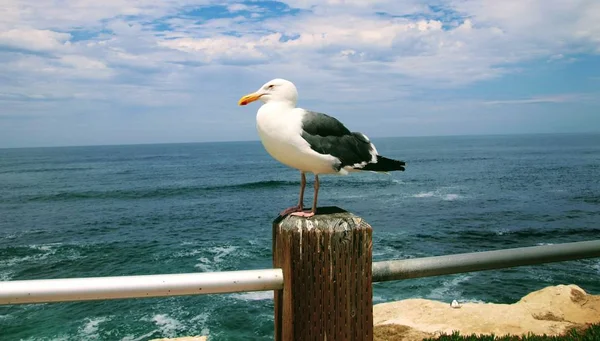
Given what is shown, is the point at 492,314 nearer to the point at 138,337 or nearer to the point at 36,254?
the point at 138,337

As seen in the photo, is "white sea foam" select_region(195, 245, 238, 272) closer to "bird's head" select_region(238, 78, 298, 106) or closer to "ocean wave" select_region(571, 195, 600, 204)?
"bird's head" select_region(238, 78, 298, 106)

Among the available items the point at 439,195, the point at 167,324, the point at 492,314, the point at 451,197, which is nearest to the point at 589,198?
the point at 451,197

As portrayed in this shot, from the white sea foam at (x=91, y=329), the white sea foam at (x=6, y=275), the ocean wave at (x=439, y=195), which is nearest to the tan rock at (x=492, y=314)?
the white sea foam at (x=91, y=329)

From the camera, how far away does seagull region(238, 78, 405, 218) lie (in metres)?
2.70

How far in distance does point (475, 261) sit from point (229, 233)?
77.5ft

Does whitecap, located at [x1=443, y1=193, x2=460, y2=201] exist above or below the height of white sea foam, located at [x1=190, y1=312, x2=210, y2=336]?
above

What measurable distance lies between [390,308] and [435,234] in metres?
15.9

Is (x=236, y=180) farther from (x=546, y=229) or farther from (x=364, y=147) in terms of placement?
(x=364, y=147)

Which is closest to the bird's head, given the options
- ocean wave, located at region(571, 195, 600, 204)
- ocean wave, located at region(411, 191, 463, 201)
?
ocean wave, located at region(411, 191, 463, 201)

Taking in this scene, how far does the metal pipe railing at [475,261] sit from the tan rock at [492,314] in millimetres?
3009

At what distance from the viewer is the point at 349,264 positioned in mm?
1856

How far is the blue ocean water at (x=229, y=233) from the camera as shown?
43.5ft

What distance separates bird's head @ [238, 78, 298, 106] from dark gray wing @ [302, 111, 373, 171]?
15 cm

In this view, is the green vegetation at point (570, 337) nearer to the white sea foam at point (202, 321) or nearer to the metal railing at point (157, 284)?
the metal railing at point (157, 284)
